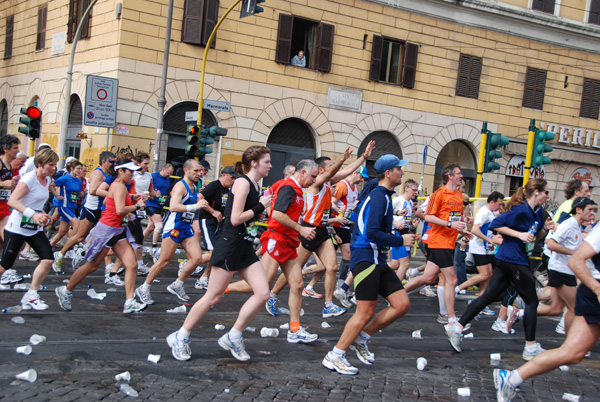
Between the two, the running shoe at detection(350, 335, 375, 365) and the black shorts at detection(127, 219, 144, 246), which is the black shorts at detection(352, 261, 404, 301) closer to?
the running shoe at detection(350, 335, 375, 365)

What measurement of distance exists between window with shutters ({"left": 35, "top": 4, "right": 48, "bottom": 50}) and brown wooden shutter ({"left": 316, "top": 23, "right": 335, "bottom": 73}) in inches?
400

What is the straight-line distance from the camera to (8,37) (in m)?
27.0

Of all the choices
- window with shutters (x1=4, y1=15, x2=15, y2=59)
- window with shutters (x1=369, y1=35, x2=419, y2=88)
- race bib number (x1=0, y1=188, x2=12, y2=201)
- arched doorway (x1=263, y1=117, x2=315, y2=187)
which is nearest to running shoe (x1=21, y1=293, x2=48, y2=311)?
race bib number (x1=0, y1=188, x2=12, y2=201)

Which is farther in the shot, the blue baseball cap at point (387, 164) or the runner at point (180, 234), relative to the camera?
the runner at point (180, 234)

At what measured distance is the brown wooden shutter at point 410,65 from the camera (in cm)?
2427

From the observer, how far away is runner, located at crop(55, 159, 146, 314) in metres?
7.45

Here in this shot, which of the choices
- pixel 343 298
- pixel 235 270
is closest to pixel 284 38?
pixel 343 298

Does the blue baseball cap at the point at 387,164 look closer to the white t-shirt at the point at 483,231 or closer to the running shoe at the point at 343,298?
the running shoe at the point at 343,298

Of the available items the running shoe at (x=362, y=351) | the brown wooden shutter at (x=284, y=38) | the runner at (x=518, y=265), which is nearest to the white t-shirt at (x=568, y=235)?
the runner at (x=518, y=265)

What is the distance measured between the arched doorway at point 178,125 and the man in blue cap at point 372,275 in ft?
50.3

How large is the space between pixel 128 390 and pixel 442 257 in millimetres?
4424

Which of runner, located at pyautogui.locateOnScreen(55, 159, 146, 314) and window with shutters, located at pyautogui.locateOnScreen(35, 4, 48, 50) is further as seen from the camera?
window with shutters, located at pyautogui.locateOnScreen(35, 4, 48, 50)

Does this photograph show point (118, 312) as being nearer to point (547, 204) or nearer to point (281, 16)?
point (281, 16)

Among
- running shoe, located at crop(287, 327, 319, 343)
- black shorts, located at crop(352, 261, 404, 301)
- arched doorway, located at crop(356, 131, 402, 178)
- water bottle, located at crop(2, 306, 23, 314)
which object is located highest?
A: arched doorway, located at crop(356, 131, 402, 178)
